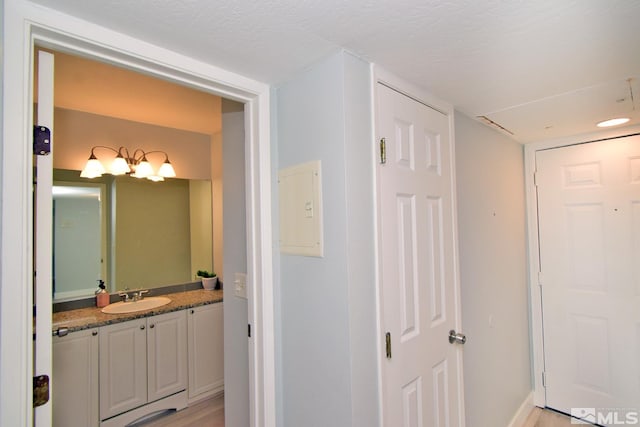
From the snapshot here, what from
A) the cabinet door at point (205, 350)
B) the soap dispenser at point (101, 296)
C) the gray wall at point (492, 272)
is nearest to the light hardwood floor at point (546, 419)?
the gray wall at point (492, 272)

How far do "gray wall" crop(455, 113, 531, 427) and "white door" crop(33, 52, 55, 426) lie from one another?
1.88 metres

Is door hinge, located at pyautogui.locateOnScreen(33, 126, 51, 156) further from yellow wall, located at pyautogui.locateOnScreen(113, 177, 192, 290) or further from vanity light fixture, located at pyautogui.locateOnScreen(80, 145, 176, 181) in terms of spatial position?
yellow wall, located at pyautogui.locateOnScreen(113, 177, 192, 290)

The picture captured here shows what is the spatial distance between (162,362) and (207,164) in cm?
195

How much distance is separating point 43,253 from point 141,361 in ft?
6.53

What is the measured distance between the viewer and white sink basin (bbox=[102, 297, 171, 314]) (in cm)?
252

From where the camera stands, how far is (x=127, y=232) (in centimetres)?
283

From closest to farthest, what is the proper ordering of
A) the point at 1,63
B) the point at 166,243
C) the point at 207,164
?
the point at 1,63, the point at 166,243, the point at 207,164

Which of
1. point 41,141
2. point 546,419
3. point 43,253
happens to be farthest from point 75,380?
point 546,419

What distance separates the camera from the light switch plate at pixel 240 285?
173 centimetres

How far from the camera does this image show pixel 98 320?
228 cm

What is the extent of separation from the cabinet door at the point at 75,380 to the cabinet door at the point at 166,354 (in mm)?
383

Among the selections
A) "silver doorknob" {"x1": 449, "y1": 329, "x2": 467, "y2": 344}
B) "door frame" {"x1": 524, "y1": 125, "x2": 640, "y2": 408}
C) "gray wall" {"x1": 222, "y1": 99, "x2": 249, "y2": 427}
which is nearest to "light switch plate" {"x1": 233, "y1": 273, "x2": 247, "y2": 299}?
"gray wall" {"x1": 222, "y1": 99, "x2": 249, "y2": 427}

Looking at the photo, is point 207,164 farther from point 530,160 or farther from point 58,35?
point 530,160

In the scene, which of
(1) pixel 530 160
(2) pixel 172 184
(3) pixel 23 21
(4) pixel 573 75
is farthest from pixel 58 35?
(1) pixel 530 160
